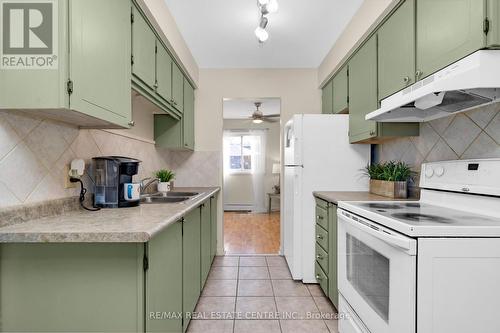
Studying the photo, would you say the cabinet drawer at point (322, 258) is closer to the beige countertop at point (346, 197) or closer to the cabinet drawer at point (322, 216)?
the cabinet drawer at point (322, 216)

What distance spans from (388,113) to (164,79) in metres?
1.70

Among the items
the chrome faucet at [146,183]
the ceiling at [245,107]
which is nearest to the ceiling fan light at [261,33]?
the chrome faucet at [146,183]

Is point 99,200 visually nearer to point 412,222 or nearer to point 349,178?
point 412,222

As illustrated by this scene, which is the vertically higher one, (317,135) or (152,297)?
(317,135)

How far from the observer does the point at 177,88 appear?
2701 millimetres

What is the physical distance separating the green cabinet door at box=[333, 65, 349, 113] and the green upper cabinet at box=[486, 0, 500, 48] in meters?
1.56

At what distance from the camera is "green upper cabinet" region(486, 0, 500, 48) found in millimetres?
1092

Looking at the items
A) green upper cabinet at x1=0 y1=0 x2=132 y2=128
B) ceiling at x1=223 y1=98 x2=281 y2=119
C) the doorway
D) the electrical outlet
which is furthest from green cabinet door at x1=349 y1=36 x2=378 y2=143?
the doorway

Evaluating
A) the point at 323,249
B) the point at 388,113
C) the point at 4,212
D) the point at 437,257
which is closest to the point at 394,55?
the point at 388,113

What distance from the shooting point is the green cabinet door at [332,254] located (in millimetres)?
2088

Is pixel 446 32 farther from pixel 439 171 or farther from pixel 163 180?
pixel 163 180

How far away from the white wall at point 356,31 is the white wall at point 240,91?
367mm

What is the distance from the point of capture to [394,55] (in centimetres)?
184

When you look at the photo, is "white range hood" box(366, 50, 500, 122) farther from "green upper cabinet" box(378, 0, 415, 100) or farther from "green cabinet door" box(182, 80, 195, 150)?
"green cabinet door" box(182, 80, 195, 150)
